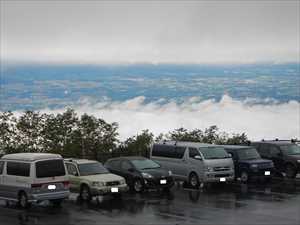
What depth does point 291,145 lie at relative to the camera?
30.5 m

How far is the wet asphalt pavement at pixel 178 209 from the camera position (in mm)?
18422

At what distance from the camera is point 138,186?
25375 millimetres

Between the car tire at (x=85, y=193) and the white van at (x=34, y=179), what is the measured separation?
1660 mm

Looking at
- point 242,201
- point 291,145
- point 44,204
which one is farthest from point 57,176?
point 291,145

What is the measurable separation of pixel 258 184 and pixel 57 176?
1065 cm

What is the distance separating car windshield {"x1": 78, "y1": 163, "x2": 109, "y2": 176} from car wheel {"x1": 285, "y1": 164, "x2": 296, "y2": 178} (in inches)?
388

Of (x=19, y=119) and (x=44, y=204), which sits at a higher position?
(x=19, y=119)

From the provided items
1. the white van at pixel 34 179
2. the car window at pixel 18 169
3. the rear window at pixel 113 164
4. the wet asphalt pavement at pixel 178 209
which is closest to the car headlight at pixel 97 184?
the wet asphalt pavement at pixel 178 209

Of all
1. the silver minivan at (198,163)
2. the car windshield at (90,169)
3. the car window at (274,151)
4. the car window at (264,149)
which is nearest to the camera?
the car windshield at (90,169)

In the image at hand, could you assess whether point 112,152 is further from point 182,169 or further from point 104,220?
point 104,220

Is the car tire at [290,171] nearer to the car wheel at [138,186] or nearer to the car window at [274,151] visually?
the car window at [274,151]

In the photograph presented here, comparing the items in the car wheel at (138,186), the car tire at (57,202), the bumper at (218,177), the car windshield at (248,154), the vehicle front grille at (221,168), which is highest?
the car windshield at (248,154)

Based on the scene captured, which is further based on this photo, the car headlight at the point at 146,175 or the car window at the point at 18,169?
the car headlight at the point at 146,175

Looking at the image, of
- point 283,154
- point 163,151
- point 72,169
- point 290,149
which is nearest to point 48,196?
point 72,169
